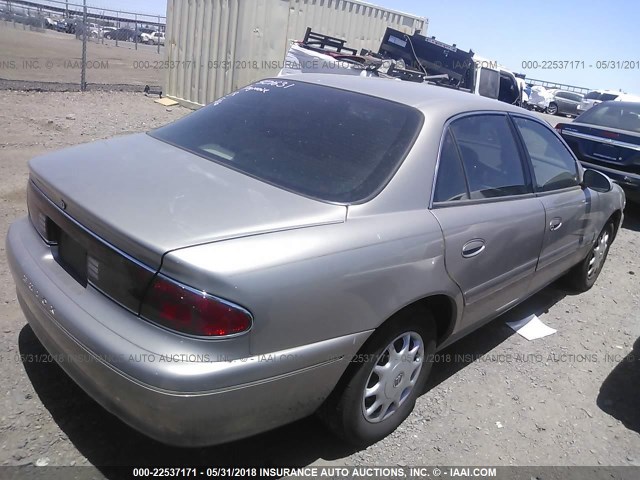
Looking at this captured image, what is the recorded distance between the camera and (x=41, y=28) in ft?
117

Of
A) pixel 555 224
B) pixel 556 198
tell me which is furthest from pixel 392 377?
pixel 556 198

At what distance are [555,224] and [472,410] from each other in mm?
1390

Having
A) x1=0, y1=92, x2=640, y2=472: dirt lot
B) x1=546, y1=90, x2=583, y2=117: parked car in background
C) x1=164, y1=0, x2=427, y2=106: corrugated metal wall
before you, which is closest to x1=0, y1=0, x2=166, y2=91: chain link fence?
x1=164, y1=0, x2=427, y2=106: corrugated metal wall

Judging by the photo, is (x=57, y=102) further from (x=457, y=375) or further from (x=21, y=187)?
(x=457, y=375)

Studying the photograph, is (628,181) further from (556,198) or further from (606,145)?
(556,198)

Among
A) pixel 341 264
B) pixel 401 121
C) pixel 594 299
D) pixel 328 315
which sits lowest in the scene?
pixel 594 299

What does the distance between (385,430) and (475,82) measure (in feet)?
29.2

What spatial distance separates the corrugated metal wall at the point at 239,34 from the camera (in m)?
10.4

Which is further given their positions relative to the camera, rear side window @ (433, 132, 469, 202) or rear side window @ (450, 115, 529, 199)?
rear side window @ (450, 115, 529, 199)

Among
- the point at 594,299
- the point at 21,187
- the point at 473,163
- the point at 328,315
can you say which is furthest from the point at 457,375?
the point at 21,187

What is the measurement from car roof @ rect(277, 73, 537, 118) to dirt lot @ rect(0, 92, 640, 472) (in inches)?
64.2

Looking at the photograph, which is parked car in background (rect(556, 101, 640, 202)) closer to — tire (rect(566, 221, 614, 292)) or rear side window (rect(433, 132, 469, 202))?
tire (rect(566, 221, 614, 292))

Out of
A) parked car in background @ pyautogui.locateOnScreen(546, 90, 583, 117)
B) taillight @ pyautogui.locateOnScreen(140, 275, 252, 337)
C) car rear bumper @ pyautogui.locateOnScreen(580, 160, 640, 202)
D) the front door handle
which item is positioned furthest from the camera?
parked car in background @ pyautogui.locateOnScreen(546, 90, 583, 117)

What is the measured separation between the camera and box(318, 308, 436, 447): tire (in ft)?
7.76
